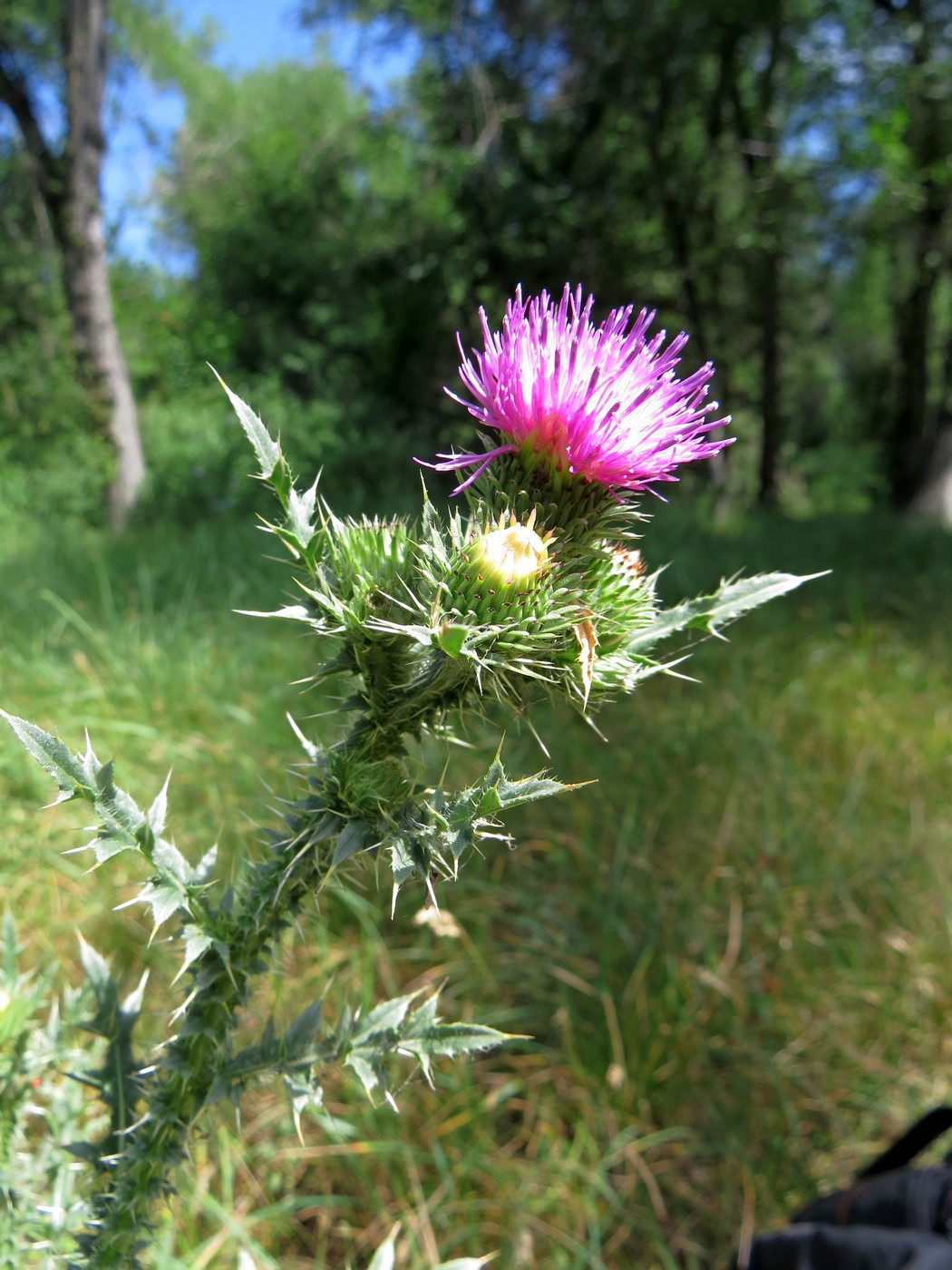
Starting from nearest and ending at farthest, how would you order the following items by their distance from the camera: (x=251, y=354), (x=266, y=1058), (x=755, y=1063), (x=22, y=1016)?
(x=266, y=1058) < (x=22, y=1016) < (x=755, y=1063) < (x=251, y=354)

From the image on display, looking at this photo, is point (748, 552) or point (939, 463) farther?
point (939, 463)

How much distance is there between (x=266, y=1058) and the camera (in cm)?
115

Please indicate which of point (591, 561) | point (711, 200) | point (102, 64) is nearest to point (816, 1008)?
point (591, 561)

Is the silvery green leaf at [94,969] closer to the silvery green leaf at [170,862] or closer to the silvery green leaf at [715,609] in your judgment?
the silvery green leaf at [170,862]

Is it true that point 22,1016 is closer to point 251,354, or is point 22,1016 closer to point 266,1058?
point 266,1058

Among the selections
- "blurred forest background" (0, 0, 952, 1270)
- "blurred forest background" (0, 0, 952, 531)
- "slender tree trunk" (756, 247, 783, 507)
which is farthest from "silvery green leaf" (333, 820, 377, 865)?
"slender tree trunk" (756, 247, 783, 507)

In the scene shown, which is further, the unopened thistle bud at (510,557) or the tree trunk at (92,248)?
the tree trunk at (92,248)

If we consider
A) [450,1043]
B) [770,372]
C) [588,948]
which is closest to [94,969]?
[450,1043]

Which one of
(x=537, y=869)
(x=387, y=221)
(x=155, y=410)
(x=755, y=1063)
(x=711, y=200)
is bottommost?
(x=755, y=1063)

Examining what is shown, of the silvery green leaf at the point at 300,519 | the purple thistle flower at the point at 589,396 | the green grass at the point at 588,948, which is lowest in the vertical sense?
the green grass at the point at 588,948

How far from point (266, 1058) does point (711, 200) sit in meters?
13.5

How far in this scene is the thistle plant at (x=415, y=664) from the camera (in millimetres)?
1024

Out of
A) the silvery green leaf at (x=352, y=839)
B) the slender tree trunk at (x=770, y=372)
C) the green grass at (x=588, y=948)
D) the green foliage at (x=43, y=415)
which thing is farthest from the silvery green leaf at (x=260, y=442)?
the slender tree trunk at (x=770, y=372)

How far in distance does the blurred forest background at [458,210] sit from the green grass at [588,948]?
12.9 feet
